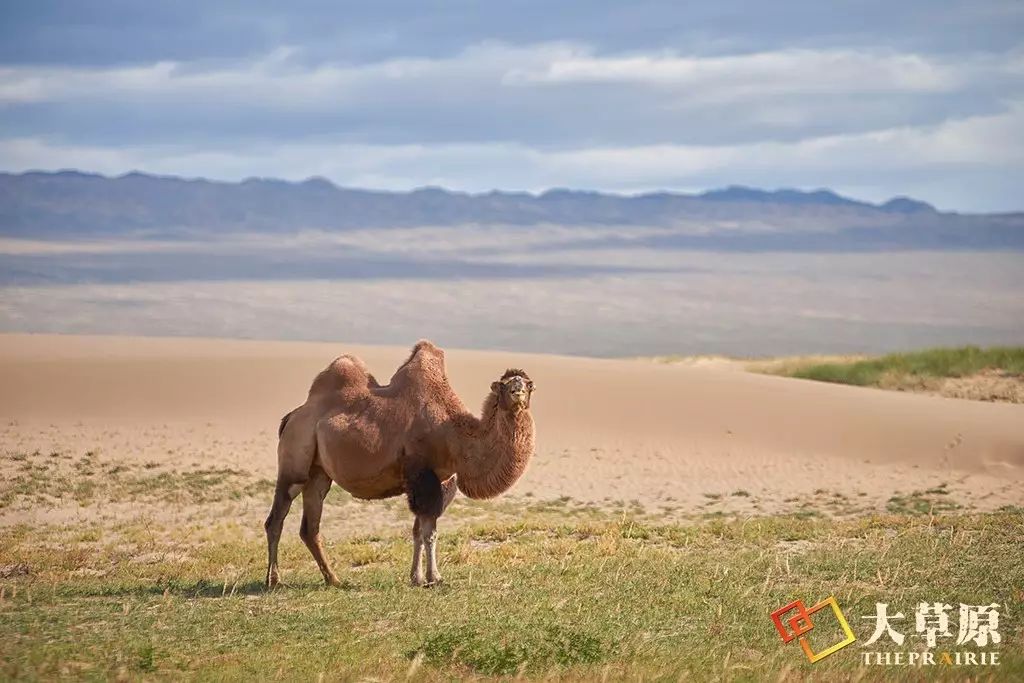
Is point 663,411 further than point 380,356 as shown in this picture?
No

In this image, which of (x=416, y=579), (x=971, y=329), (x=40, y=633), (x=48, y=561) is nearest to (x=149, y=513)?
(x=48, y=561)

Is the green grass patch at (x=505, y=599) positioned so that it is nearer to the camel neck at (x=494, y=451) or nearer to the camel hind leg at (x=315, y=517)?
the camel hind leg at (x=315, y=517)

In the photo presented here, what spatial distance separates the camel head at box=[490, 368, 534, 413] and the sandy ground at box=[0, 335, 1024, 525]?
785 cm

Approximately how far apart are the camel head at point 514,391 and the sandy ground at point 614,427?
785 centimetres

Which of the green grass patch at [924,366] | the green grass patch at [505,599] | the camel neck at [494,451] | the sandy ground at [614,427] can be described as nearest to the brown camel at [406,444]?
the camel neck at [494,451]

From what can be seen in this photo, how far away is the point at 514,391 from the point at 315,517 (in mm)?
2474

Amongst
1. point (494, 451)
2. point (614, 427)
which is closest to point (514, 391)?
point (494, 451)

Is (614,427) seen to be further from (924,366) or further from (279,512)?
(279,512)

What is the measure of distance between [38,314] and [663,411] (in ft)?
229

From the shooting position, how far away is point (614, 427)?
29.4m

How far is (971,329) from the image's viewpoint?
94.9m

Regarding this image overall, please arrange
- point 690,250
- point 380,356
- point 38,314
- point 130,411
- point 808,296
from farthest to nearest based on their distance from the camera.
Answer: point 690,250 → point 808,296 → point 38,314 → point 380,356 → point 130,411

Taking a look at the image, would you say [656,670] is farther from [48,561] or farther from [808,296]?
[808,296]

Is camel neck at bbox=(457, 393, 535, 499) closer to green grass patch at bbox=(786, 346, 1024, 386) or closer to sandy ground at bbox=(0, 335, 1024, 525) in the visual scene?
sandy ground at bbox=(0, 335, 1024, 525)
